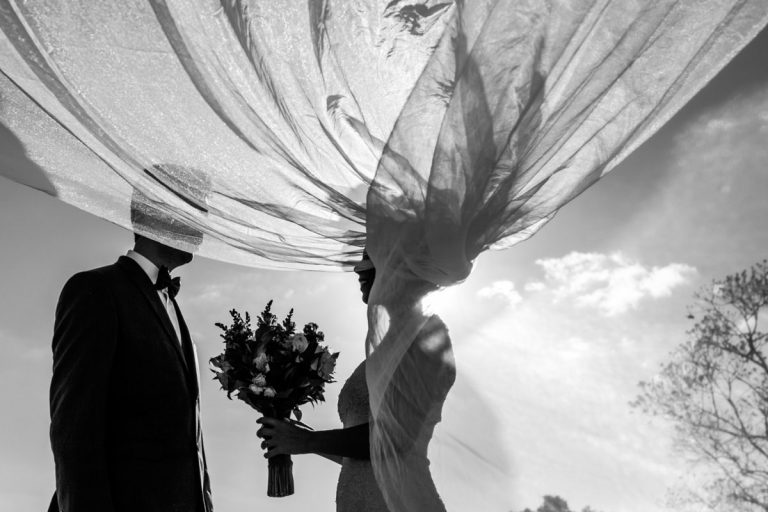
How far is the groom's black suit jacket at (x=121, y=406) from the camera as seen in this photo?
88.0 inches

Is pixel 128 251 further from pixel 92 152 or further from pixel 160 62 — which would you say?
pixel 160 62

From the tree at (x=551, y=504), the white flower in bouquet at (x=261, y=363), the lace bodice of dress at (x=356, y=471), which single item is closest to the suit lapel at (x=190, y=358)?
the white flower in bouquet at (x=261, y=363)

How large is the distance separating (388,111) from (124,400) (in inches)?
57.4

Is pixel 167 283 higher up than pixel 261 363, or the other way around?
pixel 167 283

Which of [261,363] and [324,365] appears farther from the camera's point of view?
[324,365]

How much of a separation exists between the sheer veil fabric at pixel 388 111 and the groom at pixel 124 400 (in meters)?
0.41

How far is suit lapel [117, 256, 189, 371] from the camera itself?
104 inches

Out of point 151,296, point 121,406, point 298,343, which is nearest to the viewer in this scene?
point 121,406

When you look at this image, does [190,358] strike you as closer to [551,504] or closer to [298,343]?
[298,343]

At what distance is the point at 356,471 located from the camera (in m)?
2.89

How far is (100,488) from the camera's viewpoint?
7.21 ft

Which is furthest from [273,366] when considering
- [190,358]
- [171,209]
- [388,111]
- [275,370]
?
[388,111]

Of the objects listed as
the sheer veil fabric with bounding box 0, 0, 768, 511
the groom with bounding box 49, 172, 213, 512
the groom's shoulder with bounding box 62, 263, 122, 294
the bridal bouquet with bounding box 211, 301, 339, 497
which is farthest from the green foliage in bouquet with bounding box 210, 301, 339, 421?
the sheer veil fabric with bounding box 0, 0, 768, 511

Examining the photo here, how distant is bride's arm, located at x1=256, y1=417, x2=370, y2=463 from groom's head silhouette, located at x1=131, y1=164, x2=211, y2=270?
0.89 m
